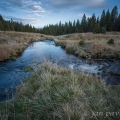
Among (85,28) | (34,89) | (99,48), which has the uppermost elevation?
(85,28)

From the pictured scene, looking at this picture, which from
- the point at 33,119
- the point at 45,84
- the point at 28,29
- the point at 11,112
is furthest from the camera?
the point at 28,29

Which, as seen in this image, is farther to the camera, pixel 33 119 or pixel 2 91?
pixel 2 91

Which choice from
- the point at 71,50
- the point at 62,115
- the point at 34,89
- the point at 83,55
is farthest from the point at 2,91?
the point at 71,50

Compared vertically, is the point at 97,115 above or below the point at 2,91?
above

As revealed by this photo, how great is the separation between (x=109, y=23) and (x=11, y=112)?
56.0 metres

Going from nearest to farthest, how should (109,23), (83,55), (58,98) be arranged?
(58,98) → (83,55) → (109,23)

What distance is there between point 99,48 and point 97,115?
40.4 feet

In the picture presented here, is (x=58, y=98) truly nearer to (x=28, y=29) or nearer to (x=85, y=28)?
(x=85, y=28)

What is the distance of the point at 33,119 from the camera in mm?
2672

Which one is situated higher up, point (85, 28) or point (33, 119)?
point (85, 28)

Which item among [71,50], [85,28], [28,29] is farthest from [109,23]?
[28,29]

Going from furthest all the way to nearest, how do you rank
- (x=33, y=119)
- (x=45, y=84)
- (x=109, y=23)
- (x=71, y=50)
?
1. (x=109, y=23)
2. (x=71, y=50)
3. (x=45, y=84)
4. (x=33, y=119)

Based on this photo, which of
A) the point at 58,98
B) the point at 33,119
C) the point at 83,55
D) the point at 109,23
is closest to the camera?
the point at 33,119

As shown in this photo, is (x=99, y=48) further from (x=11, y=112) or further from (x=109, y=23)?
(x=109, y=23)
